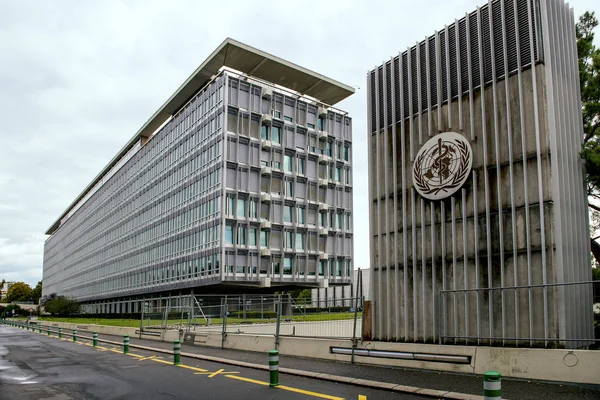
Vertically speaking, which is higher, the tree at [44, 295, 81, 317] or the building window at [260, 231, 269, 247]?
the building window at [260, 231, 269, 247]

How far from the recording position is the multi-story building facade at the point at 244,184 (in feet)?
168

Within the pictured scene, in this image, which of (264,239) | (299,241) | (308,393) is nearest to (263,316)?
(308,393)

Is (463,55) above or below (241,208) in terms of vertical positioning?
below

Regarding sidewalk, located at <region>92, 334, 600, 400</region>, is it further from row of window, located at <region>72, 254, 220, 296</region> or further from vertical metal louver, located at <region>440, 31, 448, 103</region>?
row of window, located at <region>72, 254, 220, 296</region>

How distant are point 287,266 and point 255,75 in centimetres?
2048

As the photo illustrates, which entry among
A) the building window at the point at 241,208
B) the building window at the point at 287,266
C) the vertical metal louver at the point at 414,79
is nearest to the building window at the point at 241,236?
the building window at the point at 241,208

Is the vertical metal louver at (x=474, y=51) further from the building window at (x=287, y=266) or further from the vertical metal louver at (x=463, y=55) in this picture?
the building window at (x=287, y=266)

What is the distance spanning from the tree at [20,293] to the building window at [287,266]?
160840mm

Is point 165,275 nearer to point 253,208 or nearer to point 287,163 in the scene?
point 253,208

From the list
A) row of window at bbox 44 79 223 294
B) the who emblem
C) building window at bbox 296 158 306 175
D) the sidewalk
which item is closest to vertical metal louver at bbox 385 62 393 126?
the who emblem

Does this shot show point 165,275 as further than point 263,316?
Yes

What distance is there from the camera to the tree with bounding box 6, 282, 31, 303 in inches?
7244

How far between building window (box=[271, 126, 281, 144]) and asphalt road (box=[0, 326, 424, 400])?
39.6 metres

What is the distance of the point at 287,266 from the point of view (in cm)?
5506
